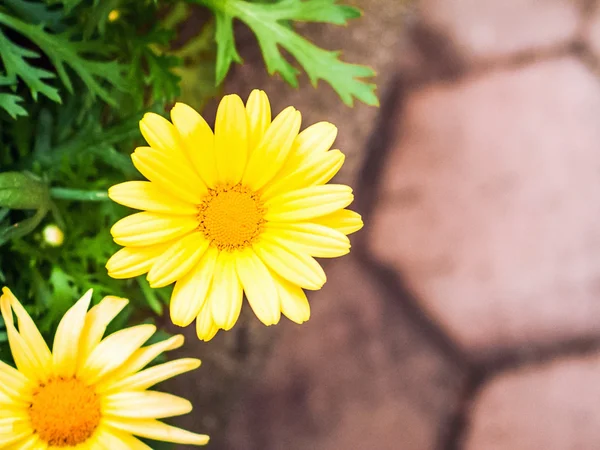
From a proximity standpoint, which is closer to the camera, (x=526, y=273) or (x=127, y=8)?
(x=127, y=8)

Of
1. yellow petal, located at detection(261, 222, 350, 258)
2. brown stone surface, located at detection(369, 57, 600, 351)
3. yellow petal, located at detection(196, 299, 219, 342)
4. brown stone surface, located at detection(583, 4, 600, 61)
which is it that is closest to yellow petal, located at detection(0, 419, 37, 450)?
yellow petal, located at detection(196, 299, 219, 342)

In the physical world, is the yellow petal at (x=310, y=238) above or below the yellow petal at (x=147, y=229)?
above

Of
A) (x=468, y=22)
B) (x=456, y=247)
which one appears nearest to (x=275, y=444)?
(x=456, y=247)

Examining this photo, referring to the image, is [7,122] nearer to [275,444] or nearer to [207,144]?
[207,144]

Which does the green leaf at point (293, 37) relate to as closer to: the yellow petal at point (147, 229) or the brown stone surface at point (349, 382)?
the yellow petal at point (147, 229)

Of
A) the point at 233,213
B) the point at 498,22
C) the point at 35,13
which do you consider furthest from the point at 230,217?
the point at 498,22

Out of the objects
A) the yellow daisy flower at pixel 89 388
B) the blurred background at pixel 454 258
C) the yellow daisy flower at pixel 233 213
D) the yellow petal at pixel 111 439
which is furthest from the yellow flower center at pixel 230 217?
the blurred background at pixel 454 258
